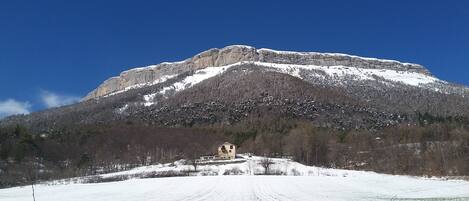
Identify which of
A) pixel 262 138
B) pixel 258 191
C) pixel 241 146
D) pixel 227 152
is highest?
pixel 262 138

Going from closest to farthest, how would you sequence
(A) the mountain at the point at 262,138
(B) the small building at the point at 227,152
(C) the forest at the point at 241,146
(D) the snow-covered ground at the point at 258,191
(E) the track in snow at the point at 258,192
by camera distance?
(E) the track in snow at the point at 258,192 < (D) the snow-covered ground at the point at 258,191 < (C) the forest at the point at 241,146 < (A) the mountain at the point at 262,138 < (B) the small building at the point at 227,152

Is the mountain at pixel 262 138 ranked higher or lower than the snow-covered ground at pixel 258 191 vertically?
higher

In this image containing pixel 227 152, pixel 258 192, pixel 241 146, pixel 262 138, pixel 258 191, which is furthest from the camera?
pixel 241 146

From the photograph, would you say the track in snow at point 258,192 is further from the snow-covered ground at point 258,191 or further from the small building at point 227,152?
the small building at point 227,152

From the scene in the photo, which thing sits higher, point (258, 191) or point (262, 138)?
point (262, 138)

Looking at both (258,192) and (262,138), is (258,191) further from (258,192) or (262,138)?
(262,138)

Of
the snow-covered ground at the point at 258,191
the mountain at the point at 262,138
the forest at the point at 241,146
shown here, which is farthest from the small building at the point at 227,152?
the snow-covered ground at the point at 258,191

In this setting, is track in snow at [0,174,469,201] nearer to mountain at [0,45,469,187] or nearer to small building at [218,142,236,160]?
mountain at [0,45,469,187]

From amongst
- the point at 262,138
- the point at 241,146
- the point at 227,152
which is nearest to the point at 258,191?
the point at 227,152

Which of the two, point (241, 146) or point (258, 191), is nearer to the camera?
point (258, 191)

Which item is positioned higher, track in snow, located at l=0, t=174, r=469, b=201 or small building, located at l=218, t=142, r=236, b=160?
small building, located at l=218, t=142, r=236, b=160

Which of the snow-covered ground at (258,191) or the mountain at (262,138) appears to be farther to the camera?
the mountain at (262,138)

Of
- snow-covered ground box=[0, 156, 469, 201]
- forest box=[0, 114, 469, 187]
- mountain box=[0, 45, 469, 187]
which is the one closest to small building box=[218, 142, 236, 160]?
forest box=[0, 114, 469, 187]

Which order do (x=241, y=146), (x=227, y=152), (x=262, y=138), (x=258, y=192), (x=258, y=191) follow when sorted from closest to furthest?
(x=258, y=192), (x=258, y=191), (x=227, y=152), (x=262, y=138), (x=241, y=146)
